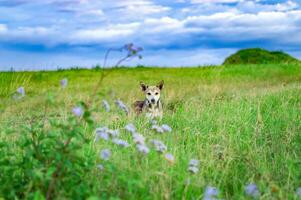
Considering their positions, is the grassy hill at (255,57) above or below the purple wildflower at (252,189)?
above

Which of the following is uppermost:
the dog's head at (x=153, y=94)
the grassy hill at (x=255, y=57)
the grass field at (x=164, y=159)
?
the grassy hill at (x=255, y=57)

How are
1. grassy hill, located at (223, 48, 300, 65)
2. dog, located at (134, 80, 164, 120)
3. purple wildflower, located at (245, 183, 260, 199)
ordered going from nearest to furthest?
purple wildflower, located at (245, 183, 260, 199) → dog, located at (134, 80, 164, 120) → grassy hill, located at (223, 48, 300, 65)

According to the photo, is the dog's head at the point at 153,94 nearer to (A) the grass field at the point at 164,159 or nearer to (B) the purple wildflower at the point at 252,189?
(A) the grass field at the point at 164,159

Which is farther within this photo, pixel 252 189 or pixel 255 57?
pixel 255 57

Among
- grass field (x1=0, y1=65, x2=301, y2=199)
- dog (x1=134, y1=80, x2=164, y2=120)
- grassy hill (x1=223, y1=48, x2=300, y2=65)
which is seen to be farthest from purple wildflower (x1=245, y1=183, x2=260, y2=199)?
grassy hill (x1=223, y1=48, x2=300, y2=65)

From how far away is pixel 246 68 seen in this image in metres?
32.7

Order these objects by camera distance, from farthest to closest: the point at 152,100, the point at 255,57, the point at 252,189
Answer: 1. the point at 255,57
2. the point at 152,100
3. the point at 252,189

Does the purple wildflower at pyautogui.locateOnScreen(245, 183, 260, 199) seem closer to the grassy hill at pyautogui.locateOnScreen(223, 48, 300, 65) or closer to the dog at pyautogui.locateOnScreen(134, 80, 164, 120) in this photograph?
the dog at pyautogui.locateOnScreen(134, 80, 164, 120)

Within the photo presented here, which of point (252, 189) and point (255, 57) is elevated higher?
point (255, 57)

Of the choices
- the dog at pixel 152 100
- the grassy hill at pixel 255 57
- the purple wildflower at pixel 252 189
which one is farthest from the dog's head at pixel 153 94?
the grassy hill at pixel 255 57

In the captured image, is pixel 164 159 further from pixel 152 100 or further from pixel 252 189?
pixel 152 100

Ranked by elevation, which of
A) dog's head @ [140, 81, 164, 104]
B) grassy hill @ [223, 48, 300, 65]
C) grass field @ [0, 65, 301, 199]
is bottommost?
grass field @ [0, 65, 301, 199]

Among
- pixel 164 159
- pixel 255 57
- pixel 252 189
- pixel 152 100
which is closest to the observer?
pixel 252 189

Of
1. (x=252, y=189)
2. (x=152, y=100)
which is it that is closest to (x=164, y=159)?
(x=252, y=189)
